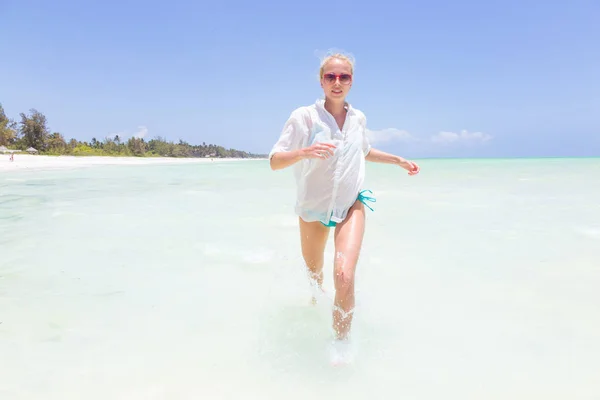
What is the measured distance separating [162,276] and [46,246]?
1.98m

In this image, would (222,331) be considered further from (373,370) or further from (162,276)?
(162,276)

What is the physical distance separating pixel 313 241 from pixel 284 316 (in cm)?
65

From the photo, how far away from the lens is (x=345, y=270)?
2.31 m

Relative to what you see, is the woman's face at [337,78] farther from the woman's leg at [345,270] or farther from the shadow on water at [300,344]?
the shadow on water at [300,344]

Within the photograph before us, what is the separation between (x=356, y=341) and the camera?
259 centimetres

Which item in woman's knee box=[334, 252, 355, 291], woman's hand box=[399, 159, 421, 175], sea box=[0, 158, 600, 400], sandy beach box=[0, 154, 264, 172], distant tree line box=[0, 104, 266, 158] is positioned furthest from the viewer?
distant tree line box=[0, 104, 266, 158]

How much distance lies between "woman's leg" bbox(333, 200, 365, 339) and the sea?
0.22 meters

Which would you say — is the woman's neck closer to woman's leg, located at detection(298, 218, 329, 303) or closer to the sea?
woman's leg, located at detection(298, 218, 329, 303)

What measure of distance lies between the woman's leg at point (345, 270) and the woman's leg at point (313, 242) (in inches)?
9.4

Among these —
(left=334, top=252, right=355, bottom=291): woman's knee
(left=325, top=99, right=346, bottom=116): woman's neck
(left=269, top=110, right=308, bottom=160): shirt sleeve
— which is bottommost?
(left=334, top=252, right=355, bottom=291): woman's knee

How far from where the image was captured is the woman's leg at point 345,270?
7.61 ft

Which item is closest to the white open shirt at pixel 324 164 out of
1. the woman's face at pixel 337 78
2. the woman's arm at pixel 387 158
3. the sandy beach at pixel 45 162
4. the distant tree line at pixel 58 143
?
the woman's face at pixel 337 78

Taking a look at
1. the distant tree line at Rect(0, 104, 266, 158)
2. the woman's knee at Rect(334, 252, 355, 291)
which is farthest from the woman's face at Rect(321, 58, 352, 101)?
the distant tree line at Rect(0, 104, 266, 158)

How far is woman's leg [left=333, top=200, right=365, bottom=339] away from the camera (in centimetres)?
232
